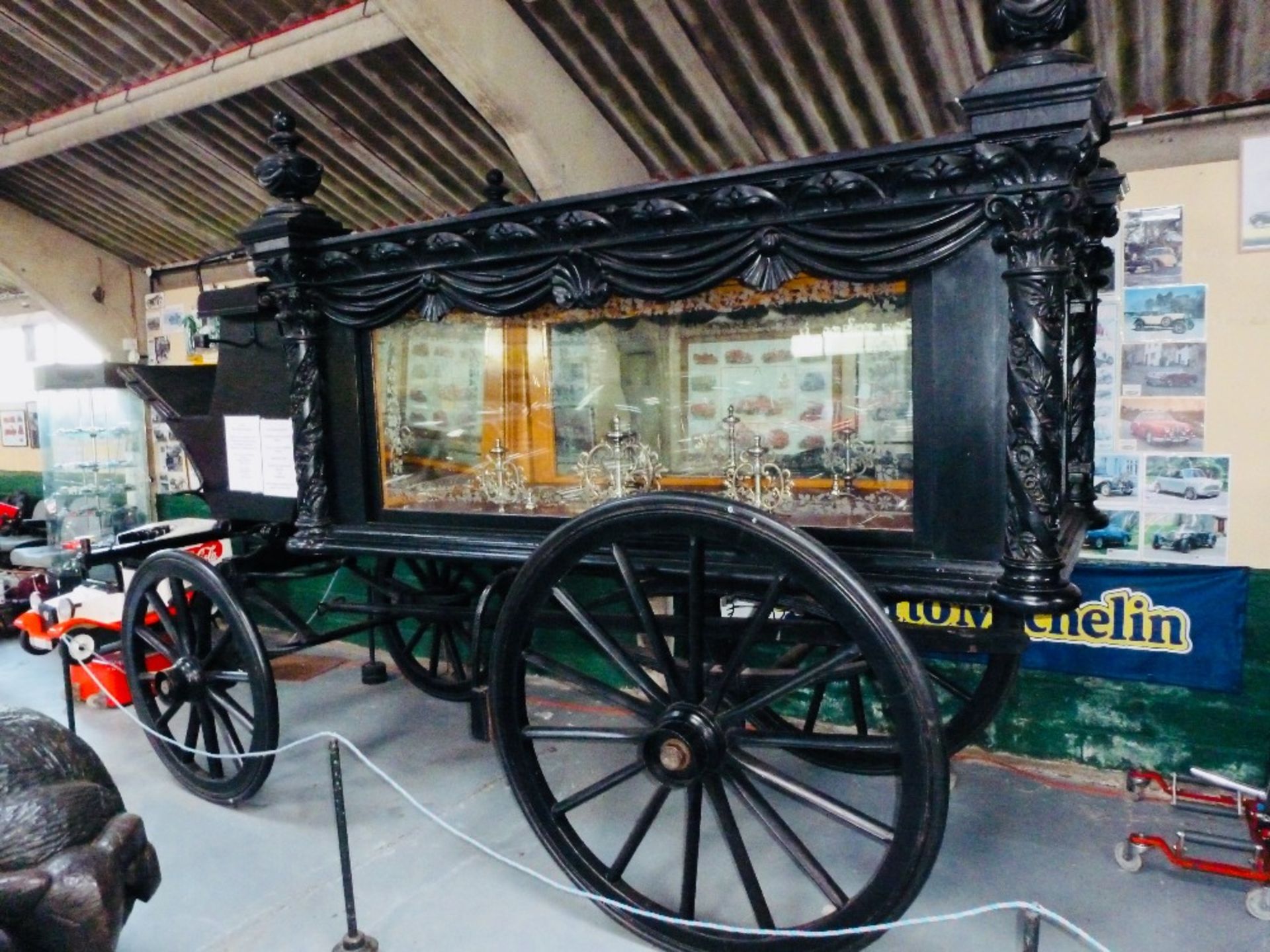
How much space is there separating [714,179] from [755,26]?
1.23 m

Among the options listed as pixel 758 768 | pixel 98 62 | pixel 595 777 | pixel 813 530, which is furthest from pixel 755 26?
pixel 98 62

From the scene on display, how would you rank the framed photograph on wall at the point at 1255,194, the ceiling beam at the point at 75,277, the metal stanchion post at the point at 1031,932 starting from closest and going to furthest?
the metal stanchion post at the point at 1031,932 → the framed photograph on wall at the point at 1255,194 → the ceiling beam at the point at 75,277

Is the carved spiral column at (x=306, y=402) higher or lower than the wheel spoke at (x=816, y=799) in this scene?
higher

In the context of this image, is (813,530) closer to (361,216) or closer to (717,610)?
(717,610)

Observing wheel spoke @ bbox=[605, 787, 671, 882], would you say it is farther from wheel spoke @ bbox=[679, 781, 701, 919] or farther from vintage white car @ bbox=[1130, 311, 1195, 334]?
vintage white car @ bbox=[1130, 311, 1195, 334]

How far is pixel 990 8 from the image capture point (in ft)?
5.68

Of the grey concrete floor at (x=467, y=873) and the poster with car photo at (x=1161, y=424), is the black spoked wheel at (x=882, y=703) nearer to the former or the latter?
the grey concrete floor at (x=467, y=873)

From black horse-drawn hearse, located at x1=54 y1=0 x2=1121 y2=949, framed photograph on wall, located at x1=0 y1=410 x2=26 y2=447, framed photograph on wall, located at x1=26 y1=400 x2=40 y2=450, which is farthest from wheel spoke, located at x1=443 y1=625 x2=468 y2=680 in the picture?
framed photograph on wall, located at x1=0 y1=410 x2=26 y2=447

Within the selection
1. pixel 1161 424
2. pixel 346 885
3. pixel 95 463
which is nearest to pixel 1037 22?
pixel 1161 424

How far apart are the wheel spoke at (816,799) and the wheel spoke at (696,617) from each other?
17 centimetres

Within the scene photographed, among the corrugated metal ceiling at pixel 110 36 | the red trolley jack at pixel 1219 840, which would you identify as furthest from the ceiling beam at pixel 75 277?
the red trolley jack at pixel 1219 840

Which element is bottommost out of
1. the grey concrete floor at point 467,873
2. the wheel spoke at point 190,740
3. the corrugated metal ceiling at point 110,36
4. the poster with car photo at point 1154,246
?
the grey concrete floor at point 467,873

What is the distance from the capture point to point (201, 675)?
2.98 m

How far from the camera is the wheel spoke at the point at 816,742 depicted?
1.74 m
